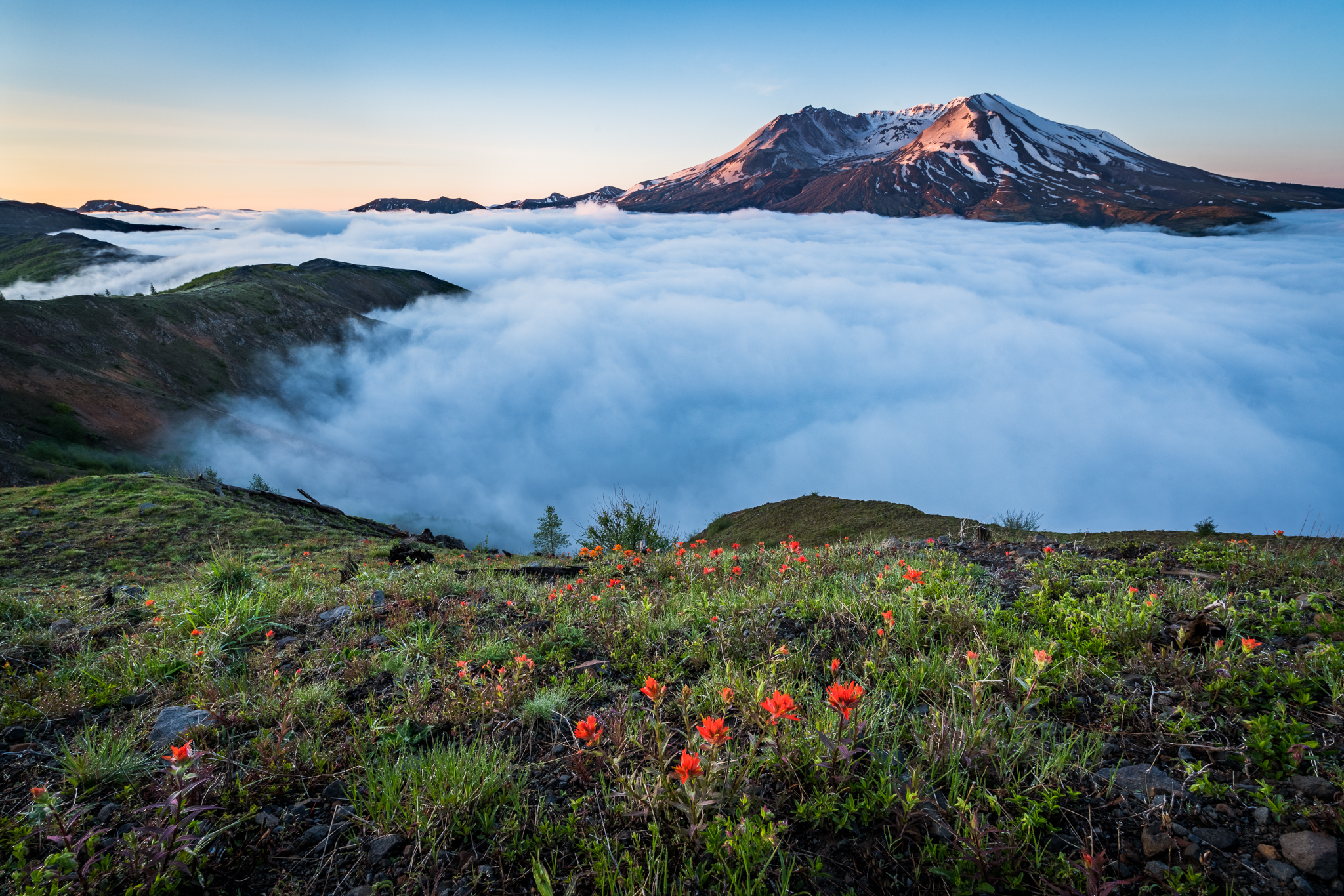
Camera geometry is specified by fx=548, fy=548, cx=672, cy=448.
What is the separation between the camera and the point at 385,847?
224 centimetres

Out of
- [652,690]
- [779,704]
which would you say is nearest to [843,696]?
[779,704]

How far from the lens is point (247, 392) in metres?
62.2

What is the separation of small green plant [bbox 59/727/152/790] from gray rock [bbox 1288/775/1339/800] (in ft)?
16.8

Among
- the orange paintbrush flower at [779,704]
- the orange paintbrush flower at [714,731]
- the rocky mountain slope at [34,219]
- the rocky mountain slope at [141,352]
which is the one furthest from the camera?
the rocky mountain slope at [34,219]

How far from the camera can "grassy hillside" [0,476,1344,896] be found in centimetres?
205

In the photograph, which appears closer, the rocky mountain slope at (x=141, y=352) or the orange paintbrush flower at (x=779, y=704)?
the orange paintbrush flower at (x=779, y=704)

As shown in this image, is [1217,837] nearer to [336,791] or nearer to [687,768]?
[687,768]

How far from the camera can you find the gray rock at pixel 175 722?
2984 millimetres

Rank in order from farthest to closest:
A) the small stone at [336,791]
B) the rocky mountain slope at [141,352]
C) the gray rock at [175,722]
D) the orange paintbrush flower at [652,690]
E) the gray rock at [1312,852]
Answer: the rocky mountain slope at [141,352] < the gray rock at [175,722] < the small stone at [336,791] < the orange paintbrush flower at [652,690] < the gray rock at [1312,852]

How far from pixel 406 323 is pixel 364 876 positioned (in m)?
149

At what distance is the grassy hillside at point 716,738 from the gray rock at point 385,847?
1 cm

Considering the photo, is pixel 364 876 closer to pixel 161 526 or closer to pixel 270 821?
pixel 270 821

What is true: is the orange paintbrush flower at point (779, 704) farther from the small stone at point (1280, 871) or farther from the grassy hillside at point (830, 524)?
the grassy hillside at point (830, 524)

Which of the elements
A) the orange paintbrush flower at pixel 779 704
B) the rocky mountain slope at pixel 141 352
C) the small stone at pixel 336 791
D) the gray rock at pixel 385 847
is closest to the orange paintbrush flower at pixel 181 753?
the small stone at pixel 336 791
